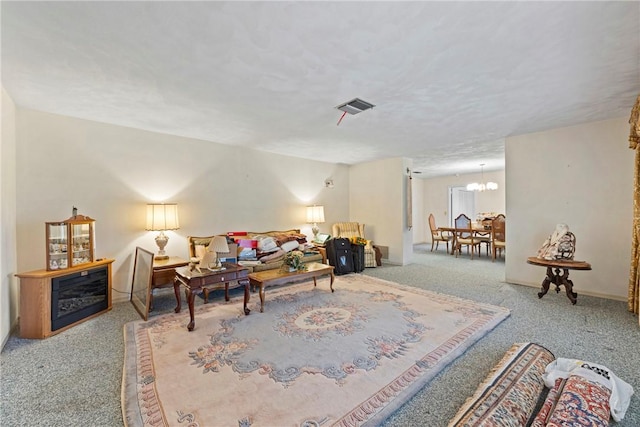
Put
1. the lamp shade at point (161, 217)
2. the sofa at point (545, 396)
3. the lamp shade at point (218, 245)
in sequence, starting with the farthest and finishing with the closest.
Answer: the lamp shade at point (161, 217)
the lamp shade at point (218, 245)
the sofa at point (545, 396)

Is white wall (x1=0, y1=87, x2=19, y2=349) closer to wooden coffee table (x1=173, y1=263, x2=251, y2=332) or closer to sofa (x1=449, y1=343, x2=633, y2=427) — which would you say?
wooden coffee table (x1=173, y1=263, x2=251, y2=332)

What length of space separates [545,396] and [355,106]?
293cm

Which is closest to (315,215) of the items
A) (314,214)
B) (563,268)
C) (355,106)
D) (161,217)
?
(314,214)

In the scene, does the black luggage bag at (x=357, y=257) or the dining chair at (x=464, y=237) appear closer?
the black luggage bag at (x=357, y=257)

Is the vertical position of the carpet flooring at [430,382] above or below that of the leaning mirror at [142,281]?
below

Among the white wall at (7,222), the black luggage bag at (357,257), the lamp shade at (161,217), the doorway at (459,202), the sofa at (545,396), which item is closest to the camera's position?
the sofa at (545,396)

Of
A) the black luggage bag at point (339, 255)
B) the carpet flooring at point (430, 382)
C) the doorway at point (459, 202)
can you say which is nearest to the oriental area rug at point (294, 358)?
the carpet flooring at point (430, 382)

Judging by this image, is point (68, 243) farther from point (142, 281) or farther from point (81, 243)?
point (142, 281)

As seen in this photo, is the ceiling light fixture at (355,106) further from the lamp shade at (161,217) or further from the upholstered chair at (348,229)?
the upholstered chair at (348,229)

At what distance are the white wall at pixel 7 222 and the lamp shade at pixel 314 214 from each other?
424 cm

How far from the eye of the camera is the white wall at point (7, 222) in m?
2.44

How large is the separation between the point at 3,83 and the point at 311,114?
2954mm

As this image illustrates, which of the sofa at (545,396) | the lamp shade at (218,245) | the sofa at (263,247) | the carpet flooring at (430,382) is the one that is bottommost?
the carpet flooring at (430,382)

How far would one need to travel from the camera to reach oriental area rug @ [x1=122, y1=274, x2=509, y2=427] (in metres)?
1.60
